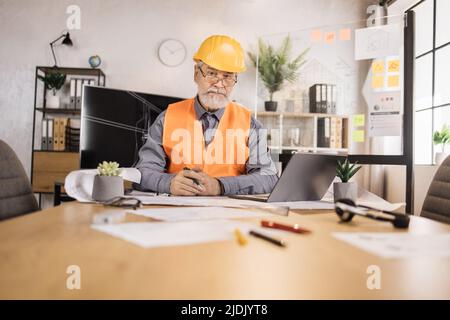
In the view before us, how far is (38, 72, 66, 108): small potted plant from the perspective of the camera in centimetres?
409

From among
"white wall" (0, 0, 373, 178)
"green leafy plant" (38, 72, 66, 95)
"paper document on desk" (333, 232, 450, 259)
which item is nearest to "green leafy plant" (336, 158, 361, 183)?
"paper document on desk" (333, 232, 450, 259)

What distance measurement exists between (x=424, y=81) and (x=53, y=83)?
150 inches

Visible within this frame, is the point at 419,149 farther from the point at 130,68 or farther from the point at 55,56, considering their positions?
the point at 55,56

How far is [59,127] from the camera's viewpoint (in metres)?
4.04

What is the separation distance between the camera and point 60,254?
544 mm

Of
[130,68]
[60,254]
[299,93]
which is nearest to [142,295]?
[60,254]

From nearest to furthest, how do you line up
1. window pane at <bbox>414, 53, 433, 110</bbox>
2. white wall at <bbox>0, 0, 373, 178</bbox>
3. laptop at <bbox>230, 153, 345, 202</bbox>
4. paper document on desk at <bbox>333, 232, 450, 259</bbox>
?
paper document on desk at <bbox>333, 232, 450, 259</bbox>
laptop at <bbox>230, 153, 345, 202</bbox>
window pane at <bbox>414, 53, 433, 110</bbox>
white wall at <bbox>0, 0, 373, 178</bbox>

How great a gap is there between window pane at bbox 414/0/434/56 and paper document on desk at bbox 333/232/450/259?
A: 11.8 feet

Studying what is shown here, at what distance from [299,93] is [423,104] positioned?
1.30 m

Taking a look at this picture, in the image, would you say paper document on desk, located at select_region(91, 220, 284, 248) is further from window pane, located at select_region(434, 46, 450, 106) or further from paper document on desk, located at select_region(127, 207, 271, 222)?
window pane, located at select_region(434, 46, 450, 106)

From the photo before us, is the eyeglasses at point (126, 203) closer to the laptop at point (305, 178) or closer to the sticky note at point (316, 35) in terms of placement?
the laptop at point (305, 178)

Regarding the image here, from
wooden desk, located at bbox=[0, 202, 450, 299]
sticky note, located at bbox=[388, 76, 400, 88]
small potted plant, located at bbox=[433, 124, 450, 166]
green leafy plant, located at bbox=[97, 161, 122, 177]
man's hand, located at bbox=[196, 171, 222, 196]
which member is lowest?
wooden desk, located at bbox=[0, 202, 450, 299]

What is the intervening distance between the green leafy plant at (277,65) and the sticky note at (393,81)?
770mm
